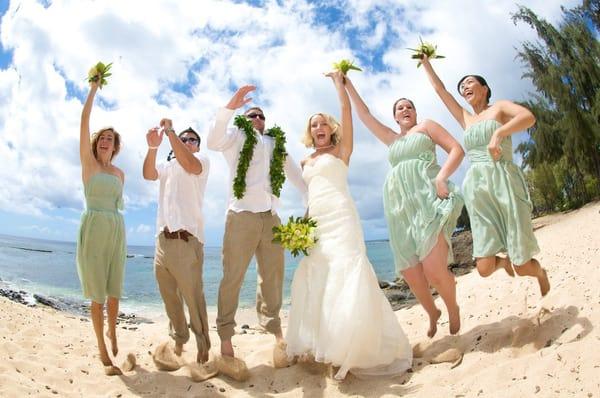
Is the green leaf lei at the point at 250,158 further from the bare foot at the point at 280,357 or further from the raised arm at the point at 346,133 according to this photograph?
the bare foot at the point at 280,357

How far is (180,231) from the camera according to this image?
5.36 metres

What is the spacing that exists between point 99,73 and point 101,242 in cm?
197

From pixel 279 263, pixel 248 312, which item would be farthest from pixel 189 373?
pixel 248 312

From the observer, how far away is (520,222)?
4723 millimetres

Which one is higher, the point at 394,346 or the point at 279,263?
the point at 279,263

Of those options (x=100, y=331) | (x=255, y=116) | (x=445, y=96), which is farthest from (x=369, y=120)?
(x=100, y=331)

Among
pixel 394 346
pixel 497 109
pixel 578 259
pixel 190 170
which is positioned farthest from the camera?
pixel 578 259

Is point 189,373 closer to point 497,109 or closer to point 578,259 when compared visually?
point 497,109

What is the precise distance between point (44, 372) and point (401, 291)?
12.3 meters

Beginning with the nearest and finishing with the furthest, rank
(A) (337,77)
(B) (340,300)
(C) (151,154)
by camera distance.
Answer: (B) (340,300)
(A) (337,77)
(C) (151,154)

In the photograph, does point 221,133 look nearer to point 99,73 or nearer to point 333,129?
point 333,129

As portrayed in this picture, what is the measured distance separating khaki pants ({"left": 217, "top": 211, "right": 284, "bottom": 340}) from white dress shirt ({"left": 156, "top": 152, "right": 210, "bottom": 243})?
0.55 m

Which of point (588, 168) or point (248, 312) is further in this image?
point (588, 168)

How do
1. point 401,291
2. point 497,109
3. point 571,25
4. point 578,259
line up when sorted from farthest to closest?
1. point 571,25
2. point 401,291
3. point 578,259
4. point 497,109
